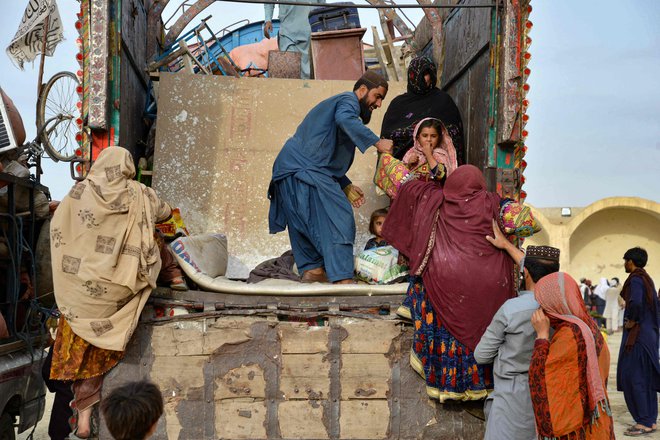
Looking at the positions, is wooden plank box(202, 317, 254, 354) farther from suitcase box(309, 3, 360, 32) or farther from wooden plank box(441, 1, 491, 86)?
suitcase box(309, 3, 360, 32)

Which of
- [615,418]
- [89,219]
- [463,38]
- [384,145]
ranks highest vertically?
[463,38]

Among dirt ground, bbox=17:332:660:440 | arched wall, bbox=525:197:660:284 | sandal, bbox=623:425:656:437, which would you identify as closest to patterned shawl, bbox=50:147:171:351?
dirt ground, bbox=17:332:660:440

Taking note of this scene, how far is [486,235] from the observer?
3633 millimetres

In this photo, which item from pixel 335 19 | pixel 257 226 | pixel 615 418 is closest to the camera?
pixel 257 226

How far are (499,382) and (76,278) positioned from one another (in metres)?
2.05

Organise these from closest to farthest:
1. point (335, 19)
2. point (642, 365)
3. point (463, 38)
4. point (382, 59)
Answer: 1. point (463, 38)
2. point (642, 365)
3. point (335, 19)
4. point (382, 59)

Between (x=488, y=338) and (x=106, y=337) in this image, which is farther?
(x=106, y=337)

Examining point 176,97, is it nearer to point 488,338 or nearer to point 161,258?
point 161,258

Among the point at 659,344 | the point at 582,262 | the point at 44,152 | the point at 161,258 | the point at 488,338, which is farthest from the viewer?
the point at 582,262

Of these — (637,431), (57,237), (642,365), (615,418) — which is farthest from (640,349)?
(57,237)

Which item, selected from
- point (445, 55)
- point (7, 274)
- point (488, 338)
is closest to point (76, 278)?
point (7, 274)

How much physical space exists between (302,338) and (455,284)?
0.82 metres

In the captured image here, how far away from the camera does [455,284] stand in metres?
3.54

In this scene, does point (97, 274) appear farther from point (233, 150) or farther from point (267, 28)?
point (267, 28)
